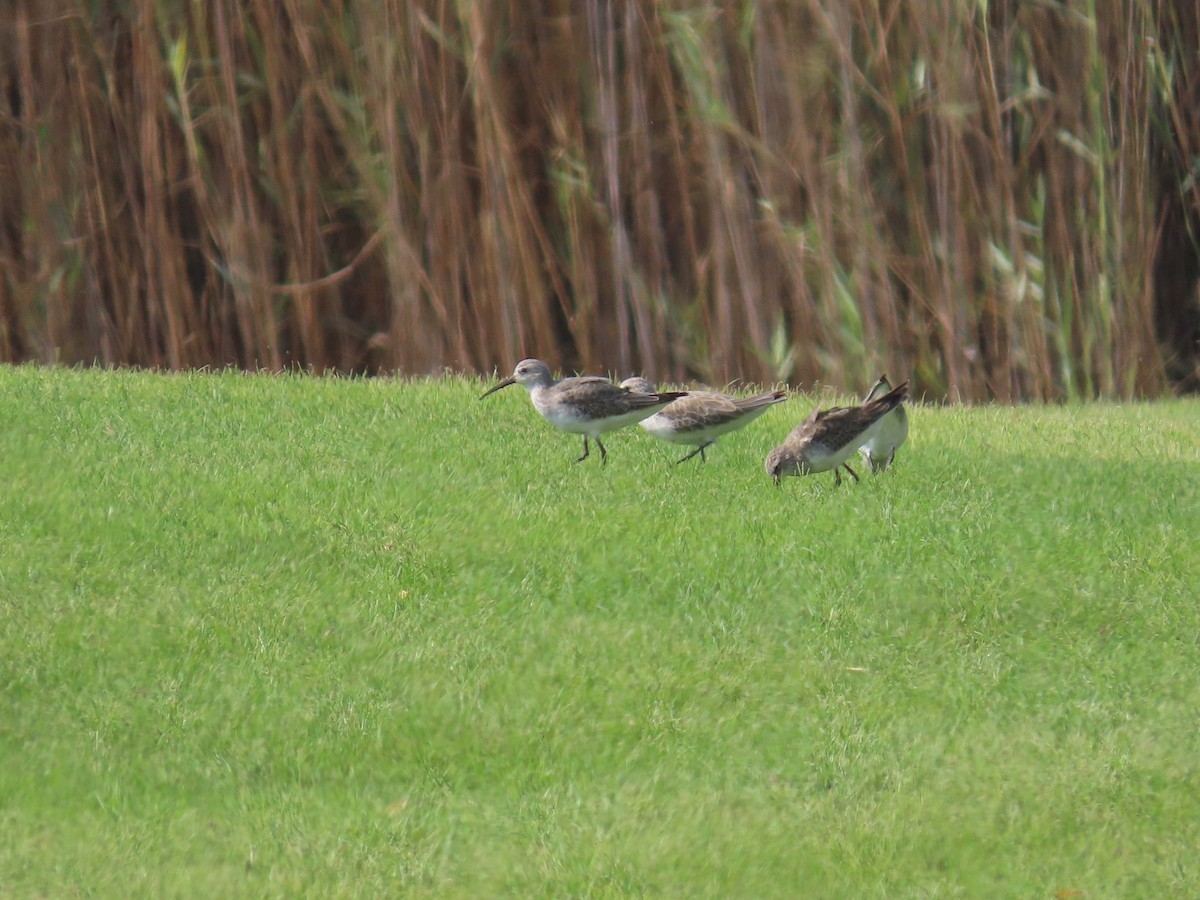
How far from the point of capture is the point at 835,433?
655 centimetres

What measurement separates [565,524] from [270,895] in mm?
2374

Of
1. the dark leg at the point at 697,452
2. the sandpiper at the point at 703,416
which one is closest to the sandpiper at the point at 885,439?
the sandpiper at the point at 703,416

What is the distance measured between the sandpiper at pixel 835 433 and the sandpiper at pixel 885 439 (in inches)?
5.2

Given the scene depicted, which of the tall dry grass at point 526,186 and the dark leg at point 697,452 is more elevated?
the tall dry grass at point 526,186

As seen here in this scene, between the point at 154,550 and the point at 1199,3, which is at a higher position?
the point at 1199,3

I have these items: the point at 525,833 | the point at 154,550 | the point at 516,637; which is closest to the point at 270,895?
the point at 525,833

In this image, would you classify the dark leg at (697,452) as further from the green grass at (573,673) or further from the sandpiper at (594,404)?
the sandpiper at (594,404)

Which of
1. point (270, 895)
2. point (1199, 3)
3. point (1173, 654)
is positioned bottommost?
point (1173, 654)

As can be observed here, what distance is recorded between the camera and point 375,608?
219 inches

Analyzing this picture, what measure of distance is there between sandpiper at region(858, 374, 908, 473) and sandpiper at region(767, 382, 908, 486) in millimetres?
132

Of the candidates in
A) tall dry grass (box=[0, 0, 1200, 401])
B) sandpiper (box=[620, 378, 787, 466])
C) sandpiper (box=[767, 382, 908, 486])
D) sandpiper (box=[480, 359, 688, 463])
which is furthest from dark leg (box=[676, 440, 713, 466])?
tall dry grass (box=[0, 0, 1200, 401])

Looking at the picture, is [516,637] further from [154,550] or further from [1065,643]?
[1065,643]

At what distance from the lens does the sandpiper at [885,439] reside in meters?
6.87

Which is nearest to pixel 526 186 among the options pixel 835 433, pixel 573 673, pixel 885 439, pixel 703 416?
pixel 703 416
